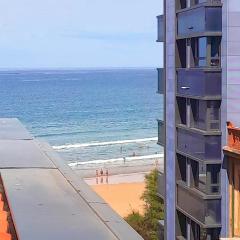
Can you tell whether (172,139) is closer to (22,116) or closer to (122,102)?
(22,116)

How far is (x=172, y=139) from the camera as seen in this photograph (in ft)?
65.7

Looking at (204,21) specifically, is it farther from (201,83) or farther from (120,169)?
(120,169)

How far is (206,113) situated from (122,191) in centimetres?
2679

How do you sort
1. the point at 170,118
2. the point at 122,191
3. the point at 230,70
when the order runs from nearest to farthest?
the point at 230,70
the point at 170,118
the point at 122,191

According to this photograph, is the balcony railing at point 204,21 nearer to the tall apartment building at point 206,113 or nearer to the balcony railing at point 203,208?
the tall apartment building at point 206,113

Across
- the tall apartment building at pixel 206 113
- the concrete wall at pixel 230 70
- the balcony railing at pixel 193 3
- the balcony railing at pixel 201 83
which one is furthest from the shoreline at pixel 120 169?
the concrete wall at pixel 230 70

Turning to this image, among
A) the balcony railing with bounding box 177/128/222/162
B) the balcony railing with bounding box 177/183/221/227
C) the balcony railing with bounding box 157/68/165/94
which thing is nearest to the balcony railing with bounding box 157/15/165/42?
the balcony railing with bounding box 157/68/165/94

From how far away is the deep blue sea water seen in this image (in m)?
76.0

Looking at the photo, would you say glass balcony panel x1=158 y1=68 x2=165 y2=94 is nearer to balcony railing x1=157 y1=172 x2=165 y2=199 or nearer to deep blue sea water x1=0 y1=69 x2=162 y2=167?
balcony railing x1=157 y1=172 x2=165 y2=199

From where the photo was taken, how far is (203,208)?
17250mm

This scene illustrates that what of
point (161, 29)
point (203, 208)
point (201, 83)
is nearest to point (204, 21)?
point (201, 83)

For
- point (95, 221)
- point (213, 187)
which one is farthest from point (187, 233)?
point (95, 221)

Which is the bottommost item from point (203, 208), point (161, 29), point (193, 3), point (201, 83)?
point (203, 208)

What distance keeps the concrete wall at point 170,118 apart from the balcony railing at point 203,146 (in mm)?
1446
